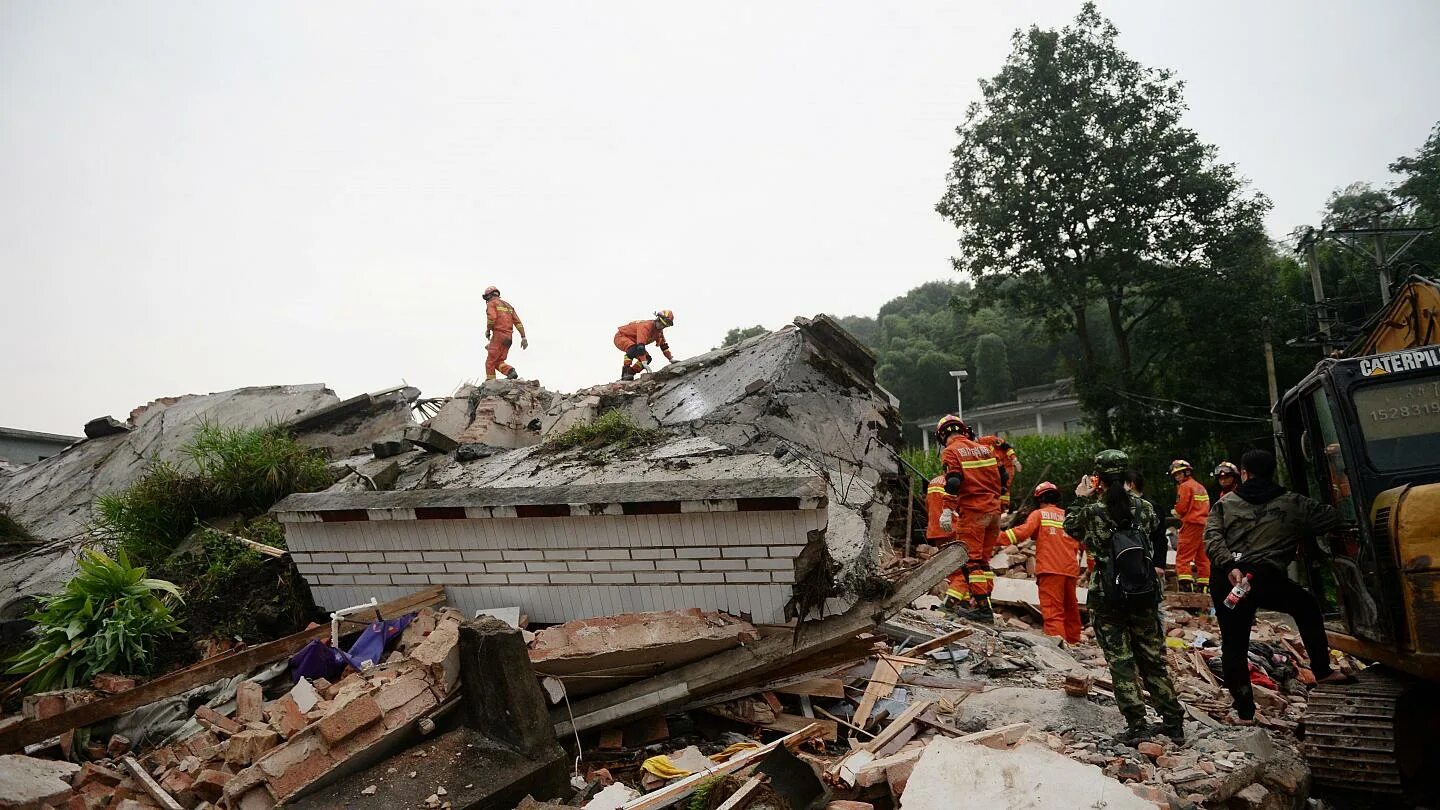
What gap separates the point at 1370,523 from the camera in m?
4.45

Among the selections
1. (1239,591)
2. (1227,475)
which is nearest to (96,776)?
(1239,591)

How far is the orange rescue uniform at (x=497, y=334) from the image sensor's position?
40.7ft

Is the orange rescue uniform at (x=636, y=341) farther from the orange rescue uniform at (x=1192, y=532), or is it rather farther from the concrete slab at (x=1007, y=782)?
the concrete slab at (x=1007, y=782)

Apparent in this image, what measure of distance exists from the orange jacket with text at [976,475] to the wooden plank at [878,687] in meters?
3.03

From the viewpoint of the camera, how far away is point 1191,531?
9.38 m

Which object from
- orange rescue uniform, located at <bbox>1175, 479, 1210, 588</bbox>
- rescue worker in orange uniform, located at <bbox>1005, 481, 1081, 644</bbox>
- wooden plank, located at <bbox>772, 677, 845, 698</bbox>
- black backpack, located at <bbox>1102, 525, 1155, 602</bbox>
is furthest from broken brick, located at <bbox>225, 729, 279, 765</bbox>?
orange rescue uniform, located at <bbox>1175, 479, 1210, 588</bbox>

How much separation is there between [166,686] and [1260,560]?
6.92 meters

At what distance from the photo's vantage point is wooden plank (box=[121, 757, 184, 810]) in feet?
12.7

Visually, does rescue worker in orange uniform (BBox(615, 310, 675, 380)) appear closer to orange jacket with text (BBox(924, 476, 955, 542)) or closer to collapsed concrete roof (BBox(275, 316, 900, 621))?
collapsed concrete roof (BBox(275, 316, 900, 621))

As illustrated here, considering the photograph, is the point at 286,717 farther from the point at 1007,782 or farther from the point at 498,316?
the point at 498,316

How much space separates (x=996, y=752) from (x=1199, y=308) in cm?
1987

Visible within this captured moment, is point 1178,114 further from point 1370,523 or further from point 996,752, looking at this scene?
point 996,752

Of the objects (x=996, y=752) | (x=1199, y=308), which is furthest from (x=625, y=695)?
(x=1199, y=308)

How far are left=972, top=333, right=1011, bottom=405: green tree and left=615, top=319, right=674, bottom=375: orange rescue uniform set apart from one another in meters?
27.2
